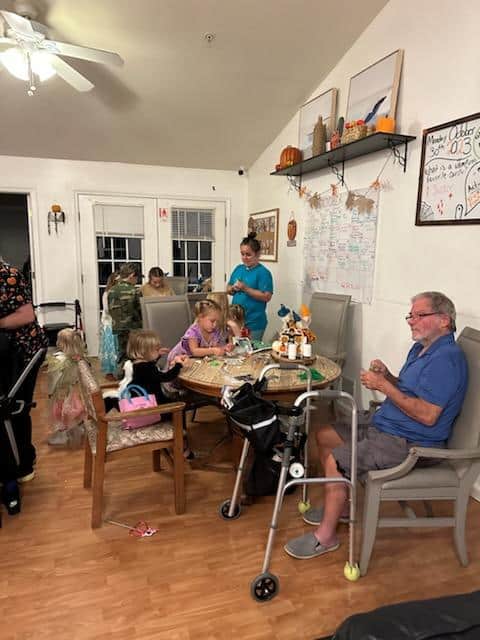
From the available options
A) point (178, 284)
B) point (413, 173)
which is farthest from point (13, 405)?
point (178, 284)

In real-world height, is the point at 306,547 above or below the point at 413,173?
below

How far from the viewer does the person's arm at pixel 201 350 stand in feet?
8.33

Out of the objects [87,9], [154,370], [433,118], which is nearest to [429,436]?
[154,370]

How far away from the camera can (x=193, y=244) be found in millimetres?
5516

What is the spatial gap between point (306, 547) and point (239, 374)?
0.89 m

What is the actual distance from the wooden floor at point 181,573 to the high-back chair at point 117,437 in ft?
0.65

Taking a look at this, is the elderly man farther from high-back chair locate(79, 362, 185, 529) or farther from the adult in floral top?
the adult in floral top

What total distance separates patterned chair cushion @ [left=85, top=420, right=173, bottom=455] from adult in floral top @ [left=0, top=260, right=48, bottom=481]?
0.45m

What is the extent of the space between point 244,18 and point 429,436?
3.00m

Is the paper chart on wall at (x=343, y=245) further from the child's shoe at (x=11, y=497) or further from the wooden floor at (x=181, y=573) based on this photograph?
the child's shoe at (x=11, y=497)

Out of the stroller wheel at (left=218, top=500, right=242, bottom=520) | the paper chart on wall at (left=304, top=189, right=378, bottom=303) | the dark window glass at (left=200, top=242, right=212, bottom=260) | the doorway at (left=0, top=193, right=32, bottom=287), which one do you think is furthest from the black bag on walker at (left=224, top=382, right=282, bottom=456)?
the doorway at (left=0, top=193, right=32, bottom=287)

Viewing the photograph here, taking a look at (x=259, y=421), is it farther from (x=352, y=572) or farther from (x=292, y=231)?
A: (x=292, y=231)

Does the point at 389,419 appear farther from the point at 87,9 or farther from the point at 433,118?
the point at 87,9

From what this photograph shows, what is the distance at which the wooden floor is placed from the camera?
1566mm
